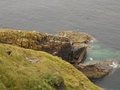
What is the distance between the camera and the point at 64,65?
36.7m

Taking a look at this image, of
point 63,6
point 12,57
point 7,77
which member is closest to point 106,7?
point 63,6

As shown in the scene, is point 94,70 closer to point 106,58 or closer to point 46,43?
point 106,58

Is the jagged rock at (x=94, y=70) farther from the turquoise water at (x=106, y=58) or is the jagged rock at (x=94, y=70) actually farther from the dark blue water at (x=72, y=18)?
the dark blue water at (x=72, y=18)

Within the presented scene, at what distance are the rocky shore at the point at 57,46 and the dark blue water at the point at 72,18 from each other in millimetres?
5704

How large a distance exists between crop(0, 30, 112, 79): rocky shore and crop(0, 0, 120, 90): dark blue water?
570 cm

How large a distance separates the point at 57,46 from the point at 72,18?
29434 millimetres

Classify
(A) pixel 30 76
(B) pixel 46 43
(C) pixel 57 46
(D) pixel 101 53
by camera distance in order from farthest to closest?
1. (D) pixel 101 53
2. (C) pixel 57 46
3. (B) pixel 46 43
4. (A) pixel 30 76

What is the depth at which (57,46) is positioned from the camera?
53.3m

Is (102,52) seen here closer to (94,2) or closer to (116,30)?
(116,30)

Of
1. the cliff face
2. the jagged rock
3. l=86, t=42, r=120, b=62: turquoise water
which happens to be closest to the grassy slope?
the cliff face

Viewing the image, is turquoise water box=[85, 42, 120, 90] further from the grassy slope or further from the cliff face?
the grassy slope

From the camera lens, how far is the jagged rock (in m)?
53.5

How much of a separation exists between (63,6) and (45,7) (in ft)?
14.8

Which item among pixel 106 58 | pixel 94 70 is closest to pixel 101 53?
pixel 106 58
